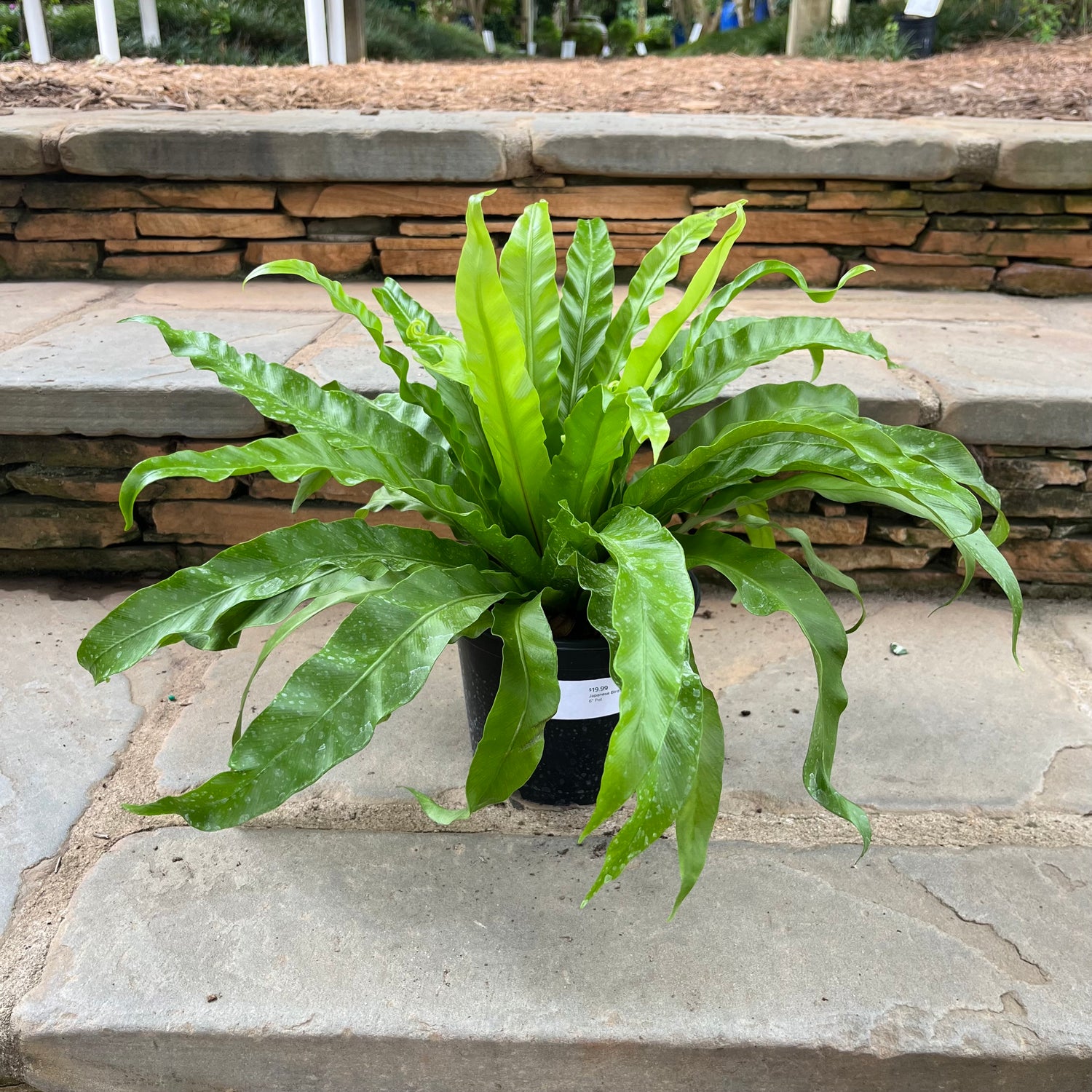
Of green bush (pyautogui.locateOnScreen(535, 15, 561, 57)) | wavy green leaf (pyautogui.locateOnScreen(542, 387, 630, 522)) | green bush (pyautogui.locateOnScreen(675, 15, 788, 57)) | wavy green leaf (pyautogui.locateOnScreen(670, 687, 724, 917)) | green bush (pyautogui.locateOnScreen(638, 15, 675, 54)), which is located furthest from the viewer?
green bush (pyautogui.locateOnScreen(638, 15, 675, 54))

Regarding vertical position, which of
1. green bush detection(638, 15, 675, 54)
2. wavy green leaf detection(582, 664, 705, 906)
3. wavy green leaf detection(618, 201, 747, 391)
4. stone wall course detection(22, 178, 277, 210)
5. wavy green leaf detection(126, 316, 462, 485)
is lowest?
wavy green leaf detection(582, 664, 705, 906)

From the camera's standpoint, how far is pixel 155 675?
4.99 ft

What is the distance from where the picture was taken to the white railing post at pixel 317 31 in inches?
175

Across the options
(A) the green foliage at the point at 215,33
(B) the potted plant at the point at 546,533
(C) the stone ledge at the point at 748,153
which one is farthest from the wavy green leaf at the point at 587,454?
(A) the green foliage at the point at 215,33

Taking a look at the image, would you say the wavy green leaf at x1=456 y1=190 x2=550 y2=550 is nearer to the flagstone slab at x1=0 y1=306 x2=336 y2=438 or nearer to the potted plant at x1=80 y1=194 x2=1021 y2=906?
the potted plant at x1=80 y1=194 x2=1021 y2=906

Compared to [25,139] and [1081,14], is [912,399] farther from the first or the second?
[1081,14]

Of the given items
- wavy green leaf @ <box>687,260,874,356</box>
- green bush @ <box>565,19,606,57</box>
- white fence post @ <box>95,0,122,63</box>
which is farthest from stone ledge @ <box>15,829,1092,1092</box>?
green bush @ <box>565,19,606,57</box>

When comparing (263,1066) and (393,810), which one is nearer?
(263,1066)

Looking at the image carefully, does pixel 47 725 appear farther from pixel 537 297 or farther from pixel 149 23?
pixel 149 23

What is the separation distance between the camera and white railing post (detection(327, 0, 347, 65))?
514cm

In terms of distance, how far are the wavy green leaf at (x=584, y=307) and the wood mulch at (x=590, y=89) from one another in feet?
6.15

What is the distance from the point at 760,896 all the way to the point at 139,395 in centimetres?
125

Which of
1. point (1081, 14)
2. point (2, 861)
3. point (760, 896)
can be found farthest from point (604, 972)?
point (1081, 14)

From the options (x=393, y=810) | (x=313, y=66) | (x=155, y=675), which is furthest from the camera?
(x=313, y=66)
